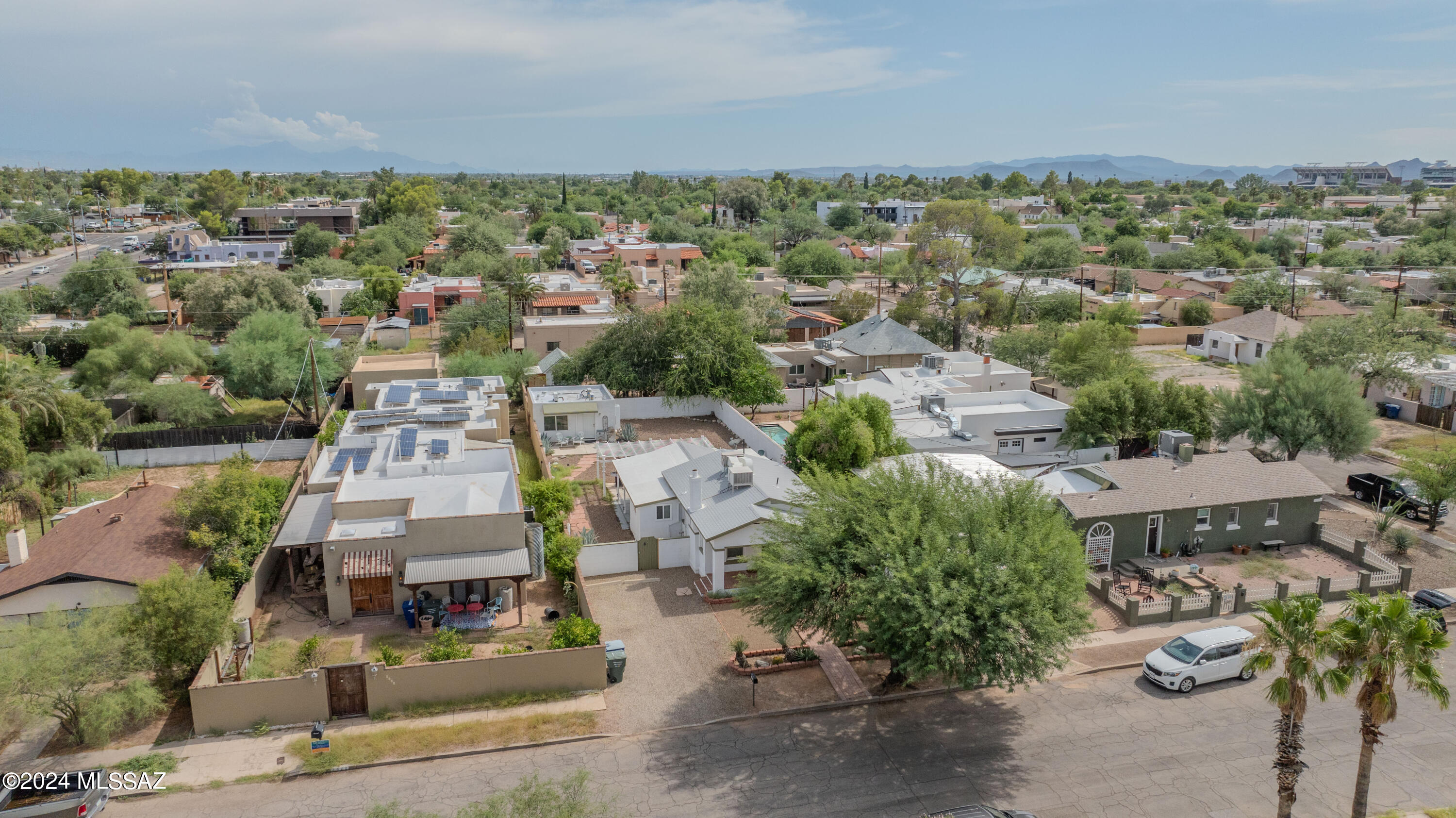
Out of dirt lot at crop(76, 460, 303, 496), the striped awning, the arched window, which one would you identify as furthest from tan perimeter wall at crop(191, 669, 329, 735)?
the arched window

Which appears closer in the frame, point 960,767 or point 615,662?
point 960,767

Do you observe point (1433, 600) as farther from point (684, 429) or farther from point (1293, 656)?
point (684, 429)

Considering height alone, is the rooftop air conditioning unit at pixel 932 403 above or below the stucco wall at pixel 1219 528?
above

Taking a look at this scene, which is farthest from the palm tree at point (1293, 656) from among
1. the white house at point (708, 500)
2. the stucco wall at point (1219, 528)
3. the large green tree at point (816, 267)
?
the large green tree at point (816, 267)

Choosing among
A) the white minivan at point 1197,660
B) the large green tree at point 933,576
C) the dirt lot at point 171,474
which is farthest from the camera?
the dirt lot at point 171,474

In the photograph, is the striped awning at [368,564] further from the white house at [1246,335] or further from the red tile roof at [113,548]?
the white house at [1246,335]

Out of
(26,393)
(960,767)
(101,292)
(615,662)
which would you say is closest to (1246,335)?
(960,767)
